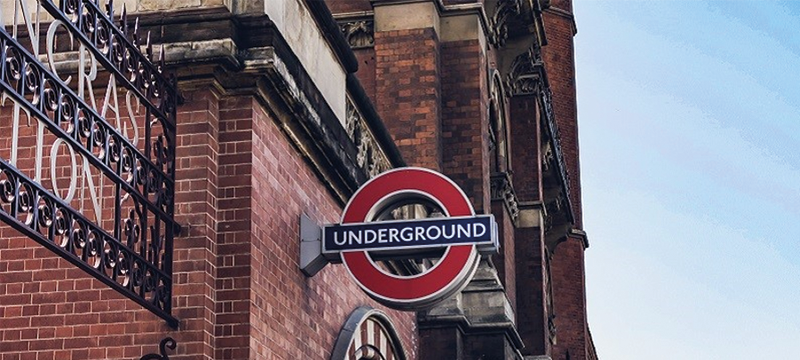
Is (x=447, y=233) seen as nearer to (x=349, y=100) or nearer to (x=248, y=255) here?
(x=248, y=255)

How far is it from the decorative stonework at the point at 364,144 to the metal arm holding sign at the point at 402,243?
5.94 ft

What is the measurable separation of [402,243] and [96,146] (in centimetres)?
275

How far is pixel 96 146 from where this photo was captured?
9.44m

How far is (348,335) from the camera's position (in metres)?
12.5

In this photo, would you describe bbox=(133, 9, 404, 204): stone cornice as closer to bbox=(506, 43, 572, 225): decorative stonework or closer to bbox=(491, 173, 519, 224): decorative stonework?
bbox=(491, 173, 519, 224): decorative stonework

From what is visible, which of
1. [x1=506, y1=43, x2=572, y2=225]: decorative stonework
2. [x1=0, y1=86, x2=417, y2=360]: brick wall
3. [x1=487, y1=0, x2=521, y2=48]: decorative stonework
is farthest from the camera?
[x1=506, y1=43, x2=572, y2=225]: decorative stonework

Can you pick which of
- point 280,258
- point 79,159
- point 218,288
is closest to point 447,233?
point 280,258

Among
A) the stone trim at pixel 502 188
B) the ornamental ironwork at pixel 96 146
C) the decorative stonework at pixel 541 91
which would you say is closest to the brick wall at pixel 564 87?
the decorative stonework at pixel 541 91

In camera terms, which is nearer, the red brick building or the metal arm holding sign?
the red brick building

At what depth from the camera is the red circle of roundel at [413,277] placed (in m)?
11.4

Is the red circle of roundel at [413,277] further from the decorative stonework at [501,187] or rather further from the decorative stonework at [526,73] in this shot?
the decorative stonework at [526,73]

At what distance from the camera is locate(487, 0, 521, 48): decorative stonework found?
74.7 feet

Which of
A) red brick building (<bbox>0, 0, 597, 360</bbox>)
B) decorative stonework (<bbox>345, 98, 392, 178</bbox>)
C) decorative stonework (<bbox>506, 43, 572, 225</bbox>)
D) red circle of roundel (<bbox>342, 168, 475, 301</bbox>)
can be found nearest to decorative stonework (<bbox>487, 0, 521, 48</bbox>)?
decorative stonework (<bbox>506, 43, 572, 225</bbox>)

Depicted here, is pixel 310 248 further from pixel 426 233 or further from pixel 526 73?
pixel 526 73
